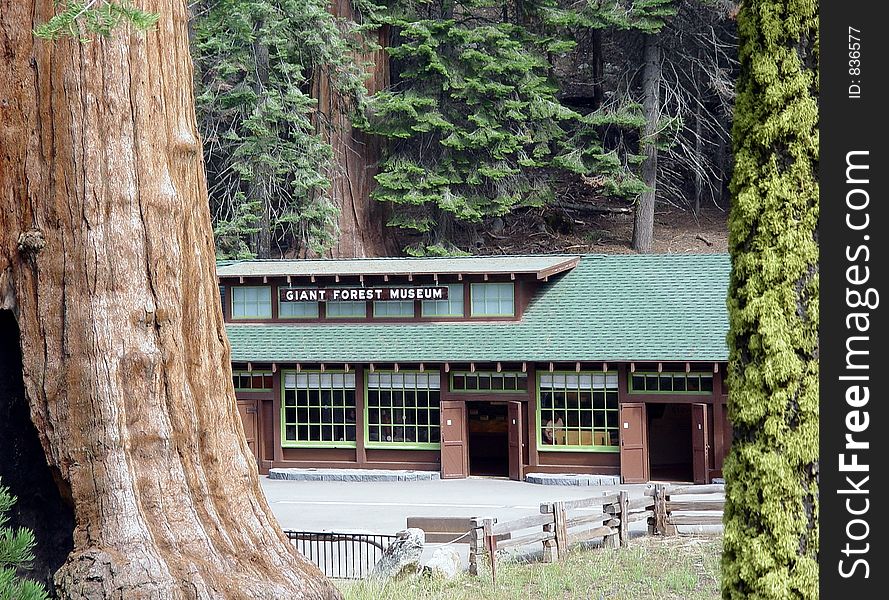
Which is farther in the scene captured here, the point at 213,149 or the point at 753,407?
the point at 213,149

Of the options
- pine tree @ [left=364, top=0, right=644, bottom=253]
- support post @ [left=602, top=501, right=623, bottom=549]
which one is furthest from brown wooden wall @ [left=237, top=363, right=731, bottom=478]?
pine tree @ [left=364, top=0, right=644, bottom=253]

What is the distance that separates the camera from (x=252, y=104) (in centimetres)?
3681

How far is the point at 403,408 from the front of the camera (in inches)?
1040

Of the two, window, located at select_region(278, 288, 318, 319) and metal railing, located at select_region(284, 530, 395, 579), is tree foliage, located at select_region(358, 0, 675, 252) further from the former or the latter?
metal railing, located at select_region(284, 530, 395, 579)

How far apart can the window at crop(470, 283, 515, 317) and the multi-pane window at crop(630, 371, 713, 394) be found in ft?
11.5

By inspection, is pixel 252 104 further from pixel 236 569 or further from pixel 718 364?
pixel 236 569

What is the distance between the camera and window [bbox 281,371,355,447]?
87.6 ft

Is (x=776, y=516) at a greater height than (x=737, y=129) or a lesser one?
lesser

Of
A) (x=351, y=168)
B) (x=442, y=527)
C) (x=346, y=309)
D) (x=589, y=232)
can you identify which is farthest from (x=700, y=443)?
(x=351, y=168)

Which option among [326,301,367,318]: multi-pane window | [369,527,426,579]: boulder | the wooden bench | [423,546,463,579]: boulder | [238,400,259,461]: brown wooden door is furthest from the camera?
[326,301,367,318]: multi-pane window

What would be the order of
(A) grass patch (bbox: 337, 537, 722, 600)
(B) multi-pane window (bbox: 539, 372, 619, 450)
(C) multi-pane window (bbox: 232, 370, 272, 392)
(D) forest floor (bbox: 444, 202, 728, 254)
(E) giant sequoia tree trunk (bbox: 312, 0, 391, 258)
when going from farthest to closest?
(D) forest floor (bbox: 444, 202, 728, 254) < (E) giant sequoia tree trunk (bbox: 312, 0, 391, 258) < (C) multi-pane window (bbox: 232, 370, 272, 392) < (B) multi-pane window (bbox: 539, 372, 619, 450) < (A) grass patch (bbox: 337, 537, 722, 600)

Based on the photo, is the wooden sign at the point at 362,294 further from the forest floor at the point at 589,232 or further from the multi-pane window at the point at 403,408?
the forest floor at the point at 589,232

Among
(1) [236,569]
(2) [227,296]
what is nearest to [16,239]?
(1) [236,569]
